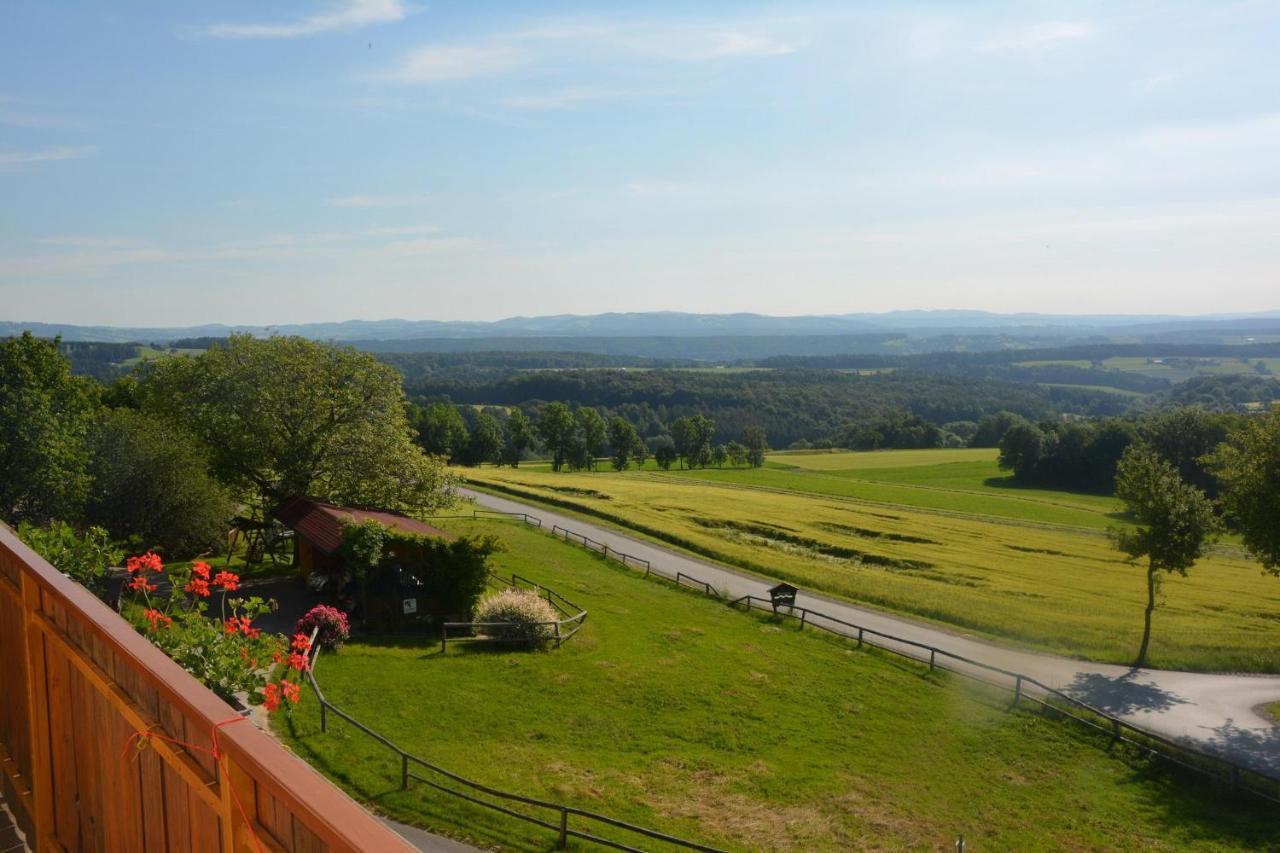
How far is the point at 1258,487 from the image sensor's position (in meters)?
34.1

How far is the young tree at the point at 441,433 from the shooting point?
4545 inches

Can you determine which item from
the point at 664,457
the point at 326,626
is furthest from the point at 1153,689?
the point at 664,457

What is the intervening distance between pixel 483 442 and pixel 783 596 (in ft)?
286

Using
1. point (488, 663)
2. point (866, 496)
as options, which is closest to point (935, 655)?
point (488, 663)

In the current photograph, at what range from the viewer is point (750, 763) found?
2225cm

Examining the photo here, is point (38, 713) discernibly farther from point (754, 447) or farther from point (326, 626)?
point (754, 447)

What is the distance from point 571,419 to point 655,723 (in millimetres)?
99589

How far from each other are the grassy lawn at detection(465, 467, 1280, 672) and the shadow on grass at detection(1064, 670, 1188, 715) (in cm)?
304

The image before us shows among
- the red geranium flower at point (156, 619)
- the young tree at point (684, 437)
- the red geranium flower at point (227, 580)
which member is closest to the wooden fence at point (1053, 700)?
the red geranium flower at point (227, 580)

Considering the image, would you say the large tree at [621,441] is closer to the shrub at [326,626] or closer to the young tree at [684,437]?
the young tree at [684,437]

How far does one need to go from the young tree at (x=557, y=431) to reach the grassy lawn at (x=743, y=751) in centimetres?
8976

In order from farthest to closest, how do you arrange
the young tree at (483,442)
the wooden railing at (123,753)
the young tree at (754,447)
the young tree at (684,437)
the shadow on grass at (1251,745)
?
the young tree at (684,437) → the young tree at (754,447) → the young tree at (483,442) → the shadow on grass at (1251,745) → the wooden railing at (123,753)

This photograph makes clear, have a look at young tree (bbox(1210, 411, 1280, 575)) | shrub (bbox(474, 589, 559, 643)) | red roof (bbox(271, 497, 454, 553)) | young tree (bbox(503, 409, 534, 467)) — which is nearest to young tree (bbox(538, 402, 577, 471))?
young tree (bbox(503, 409, 534, 467))

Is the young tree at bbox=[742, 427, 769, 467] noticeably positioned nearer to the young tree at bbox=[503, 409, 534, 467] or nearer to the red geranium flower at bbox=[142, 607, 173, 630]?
the young tree at bbox=[503, 409, 534, 467]
